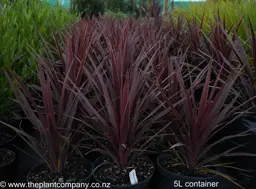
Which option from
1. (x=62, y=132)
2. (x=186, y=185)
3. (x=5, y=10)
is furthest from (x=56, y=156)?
(x=5, y=10)

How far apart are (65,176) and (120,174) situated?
21cm

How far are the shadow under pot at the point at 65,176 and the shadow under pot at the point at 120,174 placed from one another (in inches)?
1.8

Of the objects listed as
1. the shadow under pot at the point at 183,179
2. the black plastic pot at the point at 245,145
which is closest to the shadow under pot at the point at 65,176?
the shadow under pot at the point at 183,179

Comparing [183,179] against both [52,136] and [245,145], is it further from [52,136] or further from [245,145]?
[52,136]

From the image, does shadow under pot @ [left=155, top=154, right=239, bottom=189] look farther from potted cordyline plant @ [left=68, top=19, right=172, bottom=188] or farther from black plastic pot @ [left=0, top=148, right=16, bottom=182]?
black plastic pot @ [left=0, top=148, right=16, bottom=182]

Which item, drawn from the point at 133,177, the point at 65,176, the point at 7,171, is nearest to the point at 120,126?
the point at 133,177

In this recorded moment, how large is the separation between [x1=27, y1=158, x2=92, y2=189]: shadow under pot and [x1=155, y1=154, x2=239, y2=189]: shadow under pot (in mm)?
293

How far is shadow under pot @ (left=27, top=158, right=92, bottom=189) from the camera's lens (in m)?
0.99

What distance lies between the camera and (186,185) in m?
1.05

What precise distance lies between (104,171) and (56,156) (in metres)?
0.20

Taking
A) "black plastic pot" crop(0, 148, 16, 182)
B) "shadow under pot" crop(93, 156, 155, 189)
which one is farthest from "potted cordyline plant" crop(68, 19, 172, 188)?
"black plastic pot" crop(0, 148, 16, 182)

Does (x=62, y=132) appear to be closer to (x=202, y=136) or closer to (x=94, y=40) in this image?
(x=202, y=136)

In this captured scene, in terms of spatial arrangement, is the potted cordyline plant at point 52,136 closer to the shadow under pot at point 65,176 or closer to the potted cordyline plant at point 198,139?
the shadow under pot at point 65,176

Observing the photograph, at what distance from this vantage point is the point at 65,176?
3.48 ft
